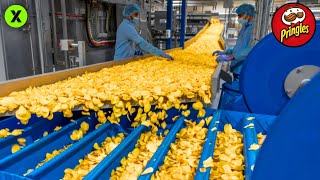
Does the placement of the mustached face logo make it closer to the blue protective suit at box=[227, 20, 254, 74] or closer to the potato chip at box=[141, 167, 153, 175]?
the potato chip at box=[141, 167, 153, 175]

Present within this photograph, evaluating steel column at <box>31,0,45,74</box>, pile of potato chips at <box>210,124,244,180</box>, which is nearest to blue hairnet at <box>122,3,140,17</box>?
steel column at <box>31,0,45,74</box>

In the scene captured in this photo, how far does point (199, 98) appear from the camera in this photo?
1.66 meters

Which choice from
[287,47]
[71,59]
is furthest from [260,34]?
[71,59]

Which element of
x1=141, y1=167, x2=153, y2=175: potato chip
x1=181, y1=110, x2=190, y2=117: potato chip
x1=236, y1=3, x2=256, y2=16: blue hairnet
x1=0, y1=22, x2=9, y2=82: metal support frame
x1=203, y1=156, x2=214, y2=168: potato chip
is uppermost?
x1=236, y1=3, x2=256, y2=16: blue hairnet

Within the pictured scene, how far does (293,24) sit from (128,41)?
274 centimetres

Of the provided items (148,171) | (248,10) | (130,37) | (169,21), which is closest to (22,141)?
(148,171)

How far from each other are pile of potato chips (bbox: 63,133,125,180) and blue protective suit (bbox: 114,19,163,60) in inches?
80.4

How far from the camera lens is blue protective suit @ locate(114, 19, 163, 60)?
3.47 metres

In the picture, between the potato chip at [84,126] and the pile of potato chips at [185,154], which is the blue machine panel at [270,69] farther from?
the potato chip at [84,126]

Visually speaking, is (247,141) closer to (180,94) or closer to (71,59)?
(180,94)

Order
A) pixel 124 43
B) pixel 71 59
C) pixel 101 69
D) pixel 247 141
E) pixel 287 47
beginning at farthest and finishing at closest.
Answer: pixel 124 43
pixel 71 59
pixel 101 69
pixel 287 47
pixel 247 141

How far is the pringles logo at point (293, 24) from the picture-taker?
4.49 ft

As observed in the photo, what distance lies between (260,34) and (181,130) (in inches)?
58.6

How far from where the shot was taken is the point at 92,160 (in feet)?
4.26
